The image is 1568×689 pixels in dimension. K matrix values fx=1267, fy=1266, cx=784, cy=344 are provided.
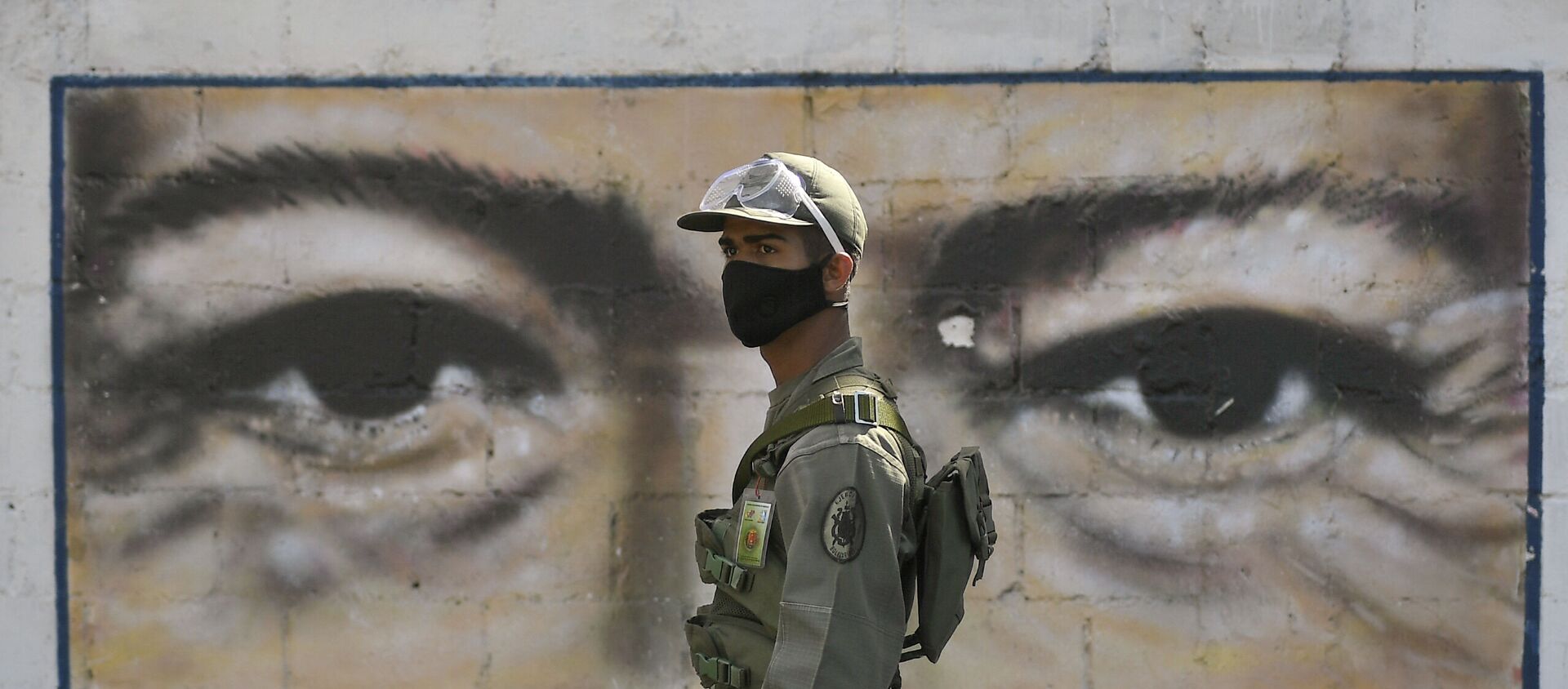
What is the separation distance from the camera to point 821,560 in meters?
1.76

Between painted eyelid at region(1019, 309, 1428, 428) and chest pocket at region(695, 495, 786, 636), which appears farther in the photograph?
painted eyelid at region(1019, 309, 1428, 428)

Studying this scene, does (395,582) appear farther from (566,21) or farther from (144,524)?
(566,21)

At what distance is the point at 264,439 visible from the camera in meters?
3.54

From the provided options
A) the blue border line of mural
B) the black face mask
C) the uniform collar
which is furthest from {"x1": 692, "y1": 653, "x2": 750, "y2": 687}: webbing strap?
the blue border line of mural

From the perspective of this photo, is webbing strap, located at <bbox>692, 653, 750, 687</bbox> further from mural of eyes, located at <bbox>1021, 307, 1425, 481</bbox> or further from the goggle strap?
mural of eyes, located at <bbox>1021, 307, 1425, 481</bbox>

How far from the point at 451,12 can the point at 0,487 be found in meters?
1.83

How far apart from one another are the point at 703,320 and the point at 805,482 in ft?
5.62

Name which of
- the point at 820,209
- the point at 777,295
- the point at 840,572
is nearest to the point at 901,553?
the point at 840,572

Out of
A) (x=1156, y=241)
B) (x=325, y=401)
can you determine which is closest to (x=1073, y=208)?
(x=1156, y=241)

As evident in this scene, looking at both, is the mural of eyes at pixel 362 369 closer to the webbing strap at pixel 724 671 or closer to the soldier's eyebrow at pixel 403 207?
the soldier's eyebrow at pixel 403 207

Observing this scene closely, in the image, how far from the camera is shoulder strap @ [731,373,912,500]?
1.89 meters

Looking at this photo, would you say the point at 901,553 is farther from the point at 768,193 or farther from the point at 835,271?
the point at 768,193

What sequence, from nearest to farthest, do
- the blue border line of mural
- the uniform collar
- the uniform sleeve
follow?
1. the uniform sleeve
2. the uniform collar
3. the blue border line of mural

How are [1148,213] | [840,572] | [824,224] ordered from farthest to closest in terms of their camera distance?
[1148,213] → [824,224] → [840,572]
